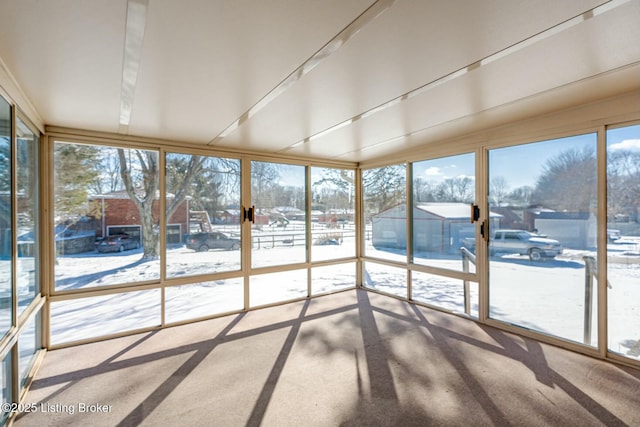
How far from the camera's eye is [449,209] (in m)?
4.00

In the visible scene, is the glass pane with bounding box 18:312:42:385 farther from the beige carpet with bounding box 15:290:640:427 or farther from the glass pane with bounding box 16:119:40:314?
the glass pane with bounding box 16:119:40:314

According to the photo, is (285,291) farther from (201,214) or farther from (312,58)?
(312,58)

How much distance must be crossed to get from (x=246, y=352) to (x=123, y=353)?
1262 mm

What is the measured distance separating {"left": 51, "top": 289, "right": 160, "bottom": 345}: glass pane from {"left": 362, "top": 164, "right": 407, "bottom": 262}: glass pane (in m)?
3.45

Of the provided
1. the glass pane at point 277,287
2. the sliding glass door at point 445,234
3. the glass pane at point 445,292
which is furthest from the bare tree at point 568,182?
the glass pane at point 277,287

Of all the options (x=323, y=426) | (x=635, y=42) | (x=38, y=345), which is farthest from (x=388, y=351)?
(x=38, y=345)

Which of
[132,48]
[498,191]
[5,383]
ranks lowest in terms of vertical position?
[5,383]

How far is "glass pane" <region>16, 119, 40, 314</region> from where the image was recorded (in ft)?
7.70

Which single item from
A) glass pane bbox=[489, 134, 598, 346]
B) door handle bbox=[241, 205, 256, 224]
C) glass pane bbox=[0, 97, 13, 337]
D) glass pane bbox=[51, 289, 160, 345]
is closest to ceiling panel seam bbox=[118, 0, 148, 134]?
glass pane bbox=[0, 97, 13, 337]

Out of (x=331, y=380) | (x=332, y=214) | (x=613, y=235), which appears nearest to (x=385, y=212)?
(x=332, y=214)

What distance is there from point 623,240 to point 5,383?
506 centimetres

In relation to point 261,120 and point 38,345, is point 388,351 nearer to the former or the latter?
point 261,120

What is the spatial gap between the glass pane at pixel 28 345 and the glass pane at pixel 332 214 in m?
3.38

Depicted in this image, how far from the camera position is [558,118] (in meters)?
2.91
